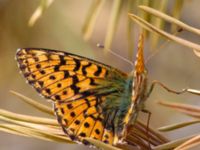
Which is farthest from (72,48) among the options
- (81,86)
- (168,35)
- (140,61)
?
(168,35)

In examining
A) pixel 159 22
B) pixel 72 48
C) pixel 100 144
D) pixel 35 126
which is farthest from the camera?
pixel 72 48

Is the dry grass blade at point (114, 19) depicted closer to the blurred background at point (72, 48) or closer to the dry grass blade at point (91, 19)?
the dry grass blade at point (91, 19)

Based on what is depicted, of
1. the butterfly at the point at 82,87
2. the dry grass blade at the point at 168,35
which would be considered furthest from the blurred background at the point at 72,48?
the dry grass blade at the point at 168,35

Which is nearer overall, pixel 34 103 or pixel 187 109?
pixel 187 109

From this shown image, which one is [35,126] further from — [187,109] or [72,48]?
[72,48]

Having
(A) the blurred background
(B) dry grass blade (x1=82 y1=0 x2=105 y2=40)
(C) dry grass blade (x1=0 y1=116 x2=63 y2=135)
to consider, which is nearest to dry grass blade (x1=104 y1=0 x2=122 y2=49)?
(B) dry grass blade (x1=82 y1=0 x2=105 y2=40)

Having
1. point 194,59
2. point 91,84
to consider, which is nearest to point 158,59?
point 194,59

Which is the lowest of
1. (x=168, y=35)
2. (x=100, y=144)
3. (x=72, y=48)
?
(x=100, y=144)
